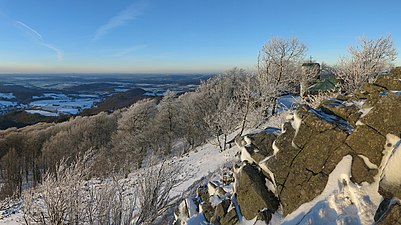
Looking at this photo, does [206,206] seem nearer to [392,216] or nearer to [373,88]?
[392,216]

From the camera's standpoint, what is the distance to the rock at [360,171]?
6.81 metres

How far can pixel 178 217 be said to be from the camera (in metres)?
11.2

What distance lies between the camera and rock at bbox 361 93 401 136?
675 cm

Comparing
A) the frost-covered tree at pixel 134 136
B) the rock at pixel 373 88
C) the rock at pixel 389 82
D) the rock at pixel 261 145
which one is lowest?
the frost-covered tree at pixel 134 136

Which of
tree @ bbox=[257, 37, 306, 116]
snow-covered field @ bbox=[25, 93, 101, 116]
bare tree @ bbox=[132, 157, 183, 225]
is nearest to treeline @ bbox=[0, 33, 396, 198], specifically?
tree @ bbox=[257, 37, 306, 116]

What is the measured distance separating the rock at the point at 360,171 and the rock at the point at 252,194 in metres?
2.29

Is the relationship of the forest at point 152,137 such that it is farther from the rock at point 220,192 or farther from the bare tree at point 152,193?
the rock at point 220,192

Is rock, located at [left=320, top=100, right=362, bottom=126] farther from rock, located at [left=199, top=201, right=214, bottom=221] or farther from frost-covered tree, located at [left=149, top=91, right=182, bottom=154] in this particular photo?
frost-covered tree, located at [left=149, top=91, right=182, bottom=154]

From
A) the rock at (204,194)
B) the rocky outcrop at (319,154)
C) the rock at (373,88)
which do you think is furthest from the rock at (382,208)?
the rock at (204,194)

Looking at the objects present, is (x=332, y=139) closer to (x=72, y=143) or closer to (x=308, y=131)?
(x=308, y=131)

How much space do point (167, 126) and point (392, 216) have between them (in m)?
45.3

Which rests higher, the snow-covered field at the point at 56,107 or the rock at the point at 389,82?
the rock at the point at 389,82

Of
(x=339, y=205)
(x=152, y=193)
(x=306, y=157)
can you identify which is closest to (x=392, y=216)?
(x=339, y=205)

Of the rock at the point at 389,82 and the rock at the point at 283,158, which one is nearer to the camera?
the rock at the point at 283,158
